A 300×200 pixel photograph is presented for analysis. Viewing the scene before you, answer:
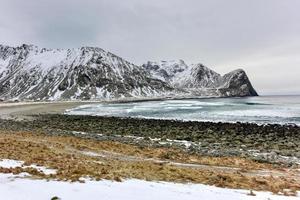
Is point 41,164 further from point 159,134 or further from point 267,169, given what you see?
point 159,134

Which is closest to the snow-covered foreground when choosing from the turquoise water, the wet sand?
the turquoise water

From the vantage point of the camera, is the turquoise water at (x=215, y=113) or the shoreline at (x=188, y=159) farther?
the turquoise water at (x=215, y=113)

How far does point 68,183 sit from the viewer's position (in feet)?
36.0

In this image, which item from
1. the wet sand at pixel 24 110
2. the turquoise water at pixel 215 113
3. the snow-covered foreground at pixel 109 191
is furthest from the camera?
the wet sand at pixel 24 110

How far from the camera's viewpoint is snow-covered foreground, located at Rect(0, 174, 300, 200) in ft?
31.9

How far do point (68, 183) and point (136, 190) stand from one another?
6.76ft

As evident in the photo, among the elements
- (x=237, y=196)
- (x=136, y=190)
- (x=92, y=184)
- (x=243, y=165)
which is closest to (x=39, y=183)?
(x=92, y=184)

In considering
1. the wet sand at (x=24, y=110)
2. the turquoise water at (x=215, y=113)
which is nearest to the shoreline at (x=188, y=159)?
the turquoise water at (x=215, y=113)

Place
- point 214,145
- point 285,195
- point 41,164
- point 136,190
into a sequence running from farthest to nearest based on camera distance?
point 214,145 < point 41,164 < point 285,195 < point 136,190

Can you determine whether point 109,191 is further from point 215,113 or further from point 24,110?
point 24,110

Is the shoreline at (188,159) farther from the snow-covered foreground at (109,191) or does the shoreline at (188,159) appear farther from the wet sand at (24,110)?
the wet sand at (24,110)

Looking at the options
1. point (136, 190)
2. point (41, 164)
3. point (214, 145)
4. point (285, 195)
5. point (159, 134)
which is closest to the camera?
point (136, 190)

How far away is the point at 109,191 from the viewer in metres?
10.2

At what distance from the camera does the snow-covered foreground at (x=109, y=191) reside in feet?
31.9
